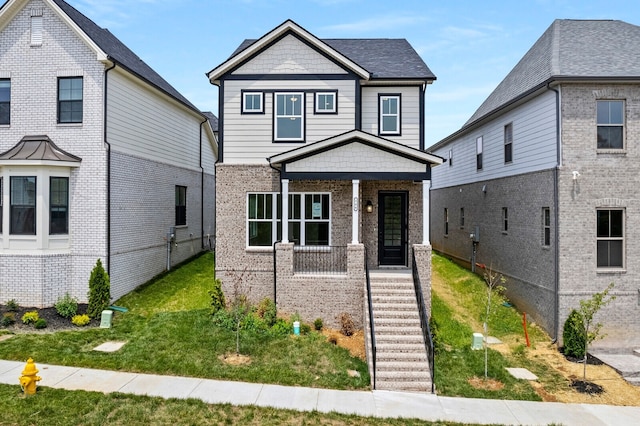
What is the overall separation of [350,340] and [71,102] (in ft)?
39.2

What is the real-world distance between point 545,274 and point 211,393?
35.0ft

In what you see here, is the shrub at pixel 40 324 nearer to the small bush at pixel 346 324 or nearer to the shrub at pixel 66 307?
the shrub at pixel 66 307

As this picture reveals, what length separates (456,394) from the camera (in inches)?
373

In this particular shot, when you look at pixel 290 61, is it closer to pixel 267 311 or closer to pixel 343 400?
pixel 267 311

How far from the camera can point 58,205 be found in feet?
45.6

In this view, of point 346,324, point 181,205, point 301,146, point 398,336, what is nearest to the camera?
point 398,336

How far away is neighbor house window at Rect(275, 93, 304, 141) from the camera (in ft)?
47.5

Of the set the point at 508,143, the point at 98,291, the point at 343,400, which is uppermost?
the point at 508,143

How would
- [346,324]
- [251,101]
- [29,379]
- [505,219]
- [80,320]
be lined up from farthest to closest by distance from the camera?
[505,219] < [251,101] < [80,320] < [346,324] < [29,379]

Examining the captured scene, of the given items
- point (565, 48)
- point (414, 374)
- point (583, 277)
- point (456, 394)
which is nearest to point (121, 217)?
point (414, 374)

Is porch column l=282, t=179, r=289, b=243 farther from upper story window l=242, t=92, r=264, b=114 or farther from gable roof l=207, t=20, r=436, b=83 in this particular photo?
gable roof l=207, t=20, r=436, b=83

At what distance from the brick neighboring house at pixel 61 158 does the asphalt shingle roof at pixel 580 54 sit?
14119mm

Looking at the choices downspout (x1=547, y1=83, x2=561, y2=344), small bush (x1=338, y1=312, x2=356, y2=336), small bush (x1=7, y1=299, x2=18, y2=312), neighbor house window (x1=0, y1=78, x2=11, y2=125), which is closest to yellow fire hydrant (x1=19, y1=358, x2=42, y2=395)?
small bush (x1=7, y1=299, x2=18, y2=312)

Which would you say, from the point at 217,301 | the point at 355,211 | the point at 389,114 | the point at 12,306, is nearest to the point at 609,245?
the point at 355,211
